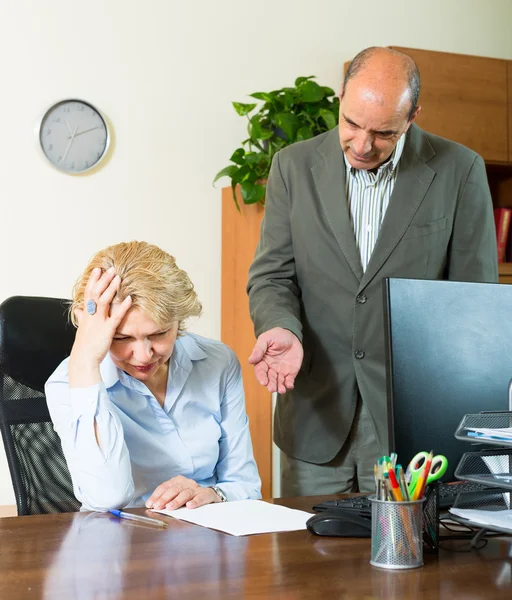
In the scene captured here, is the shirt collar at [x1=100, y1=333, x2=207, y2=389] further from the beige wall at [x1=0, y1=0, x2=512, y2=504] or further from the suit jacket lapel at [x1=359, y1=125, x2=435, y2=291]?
the beige wall at [x1=0, y1=0, x2=512, y2=504]

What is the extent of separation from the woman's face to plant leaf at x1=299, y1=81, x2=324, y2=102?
2.20 m

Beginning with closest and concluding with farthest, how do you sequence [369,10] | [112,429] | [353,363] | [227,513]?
[227,513] < [112,429] < [353,363] < [369,10]

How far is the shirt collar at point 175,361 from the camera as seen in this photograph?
1.81 m

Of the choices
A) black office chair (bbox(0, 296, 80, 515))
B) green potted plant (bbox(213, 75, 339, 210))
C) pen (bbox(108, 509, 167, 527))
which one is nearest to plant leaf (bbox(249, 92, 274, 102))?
green potted plant (bbox(213, 75, 339, 210))

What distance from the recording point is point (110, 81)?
3.95 metres

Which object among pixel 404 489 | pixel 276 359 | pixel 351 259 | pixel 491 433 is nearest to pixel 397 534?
pixel 404 489

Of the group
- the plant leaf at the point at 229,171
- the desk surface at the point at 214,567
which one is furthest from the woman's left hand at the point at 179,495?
the plant leaf at the point at 229,171

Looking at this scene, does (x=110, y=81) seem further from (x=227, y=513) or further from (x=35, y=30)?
(x=227, y=513)

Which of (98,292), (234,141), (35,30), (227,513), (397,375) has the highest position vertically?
(35,30)

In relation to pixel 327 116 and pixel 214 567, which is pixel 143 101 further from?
pixel 214 567

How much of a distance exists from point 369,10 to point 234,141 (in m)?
1.02

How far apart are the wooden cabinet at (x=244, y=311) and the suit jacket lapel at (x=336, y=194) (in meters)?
1.64

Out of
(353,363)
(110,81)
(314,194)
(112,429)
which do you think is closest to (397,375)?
(112,429)

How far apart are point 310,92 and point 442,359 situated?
2676 mm
